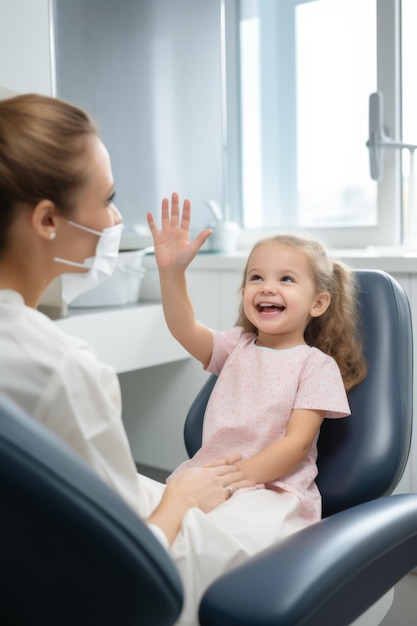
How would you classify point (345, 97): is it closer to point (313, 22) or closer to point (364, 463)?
point (313, 22)

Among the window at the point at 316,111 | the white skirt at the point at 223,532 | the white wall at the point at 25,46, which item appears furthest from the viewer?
the window at the point at 316,111

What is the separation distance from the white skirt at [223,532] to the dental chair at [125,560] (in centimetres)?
10

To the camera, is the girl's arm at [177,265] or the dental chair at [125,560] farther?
the girl's arm at [177,265]

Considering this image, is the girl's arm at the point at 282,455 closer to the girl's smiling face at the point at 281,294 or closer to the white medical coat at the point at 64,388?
the girl's smiling face at the point at 281,294

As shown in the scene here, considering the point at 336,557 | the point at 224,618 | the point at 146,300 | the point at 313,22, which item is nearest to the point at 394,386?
the point at 336,557

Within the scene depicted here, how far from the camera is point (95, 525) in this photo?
0.73 meters

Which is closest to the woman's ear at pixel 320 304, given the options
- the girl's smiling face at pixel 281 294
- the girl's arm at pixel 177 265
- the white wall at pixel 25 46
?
the girl's smiling face at pixel 281 294

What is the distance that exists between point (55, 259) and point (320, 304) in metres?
0.65

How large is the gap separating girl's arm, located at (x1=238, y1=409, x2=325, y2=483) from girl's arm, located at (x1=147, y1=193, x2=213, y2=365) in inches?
11.9

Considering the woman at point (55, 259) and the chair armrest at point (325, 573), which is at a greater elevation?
the woman at point (55, 259)

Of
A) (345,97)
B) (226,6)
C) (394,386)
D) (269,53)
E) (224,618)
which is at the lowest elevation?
(224,618)

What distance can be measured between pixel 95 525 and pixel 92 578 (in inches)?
2.5

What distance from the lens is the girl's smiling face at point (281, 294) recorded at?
1.47 metres

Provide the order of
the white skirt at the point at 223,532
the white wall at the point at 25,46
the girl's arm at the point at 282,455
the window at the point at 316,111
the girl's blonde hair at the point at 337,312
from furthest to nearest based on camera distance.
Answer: the window at the point at 316,111
the white wall at the point at 25,46
the girl's blonde hair at the point at 337,312
the girl's arm at the point at 282,455
the white skirt at the point at 223,532
